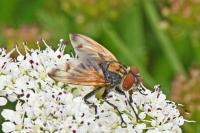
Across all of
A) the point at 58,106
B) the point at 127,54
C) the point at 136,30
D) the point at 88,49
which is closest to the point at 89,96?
the point at 58,106

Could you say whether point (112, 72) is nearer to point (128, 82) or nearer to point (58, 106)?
point (128, 82)

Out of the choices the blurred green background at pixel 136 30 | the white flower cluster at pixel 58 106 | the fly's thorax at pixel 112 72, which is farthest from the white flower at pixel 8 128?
the blurred green background at pixel 136 30

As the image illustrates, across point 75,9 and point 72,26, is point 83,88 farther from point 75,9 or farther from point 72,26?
point 72,26

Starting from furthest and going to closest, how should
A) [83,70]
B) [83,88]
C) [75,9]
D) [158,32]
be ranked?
[158,32]
[75,9]
[83,88]
[83,70]

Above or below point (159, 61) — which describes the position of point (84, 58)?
below

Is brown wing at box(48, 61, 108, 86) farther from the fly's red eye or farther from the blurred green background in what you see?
the blurred green background

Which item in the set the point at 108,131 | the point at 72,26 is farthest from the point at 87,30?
the point at 108,131
